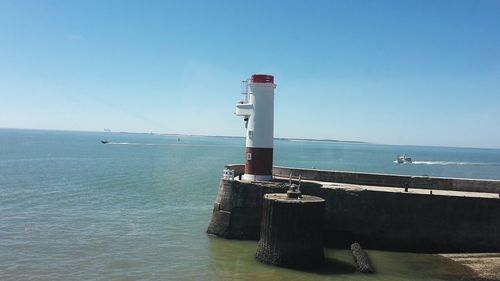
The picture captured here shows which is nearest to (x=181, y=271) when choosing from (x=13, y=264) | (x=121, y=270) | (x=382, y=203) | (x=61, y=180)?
(x=121, y=270)

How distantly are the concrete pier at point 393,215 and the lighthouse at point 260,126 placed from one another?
1.38 m

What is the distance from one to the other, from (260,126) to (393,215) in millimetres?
7071

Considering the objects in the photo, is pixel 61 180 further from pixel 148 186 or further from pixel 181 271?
pixel 181 271

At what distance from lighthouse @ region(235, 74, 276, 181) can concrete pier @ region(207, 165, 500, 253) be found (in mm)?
1381

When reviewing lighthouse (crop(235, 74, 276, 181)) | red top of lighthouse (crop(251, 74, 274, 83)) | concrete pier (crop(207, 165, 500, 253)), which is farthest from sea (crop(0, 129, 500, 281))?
red top of lighthouse (crop(251, 74, 274, 83))

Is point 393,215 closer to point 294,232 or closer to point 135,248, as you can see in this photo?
point 294,232

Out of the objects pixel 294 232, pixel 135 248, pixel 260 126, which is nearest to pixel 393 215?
pixel 294 232

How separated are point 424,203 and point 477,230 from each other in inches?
88.1

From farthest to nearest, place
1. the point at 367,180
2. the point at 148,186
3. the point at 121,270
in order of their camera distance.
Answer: the point at 148,186 → the point at 367,180 → the point at 121,270

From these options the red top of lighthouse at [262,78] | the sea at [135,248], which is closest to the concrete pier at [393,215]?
the sea at [135,248]

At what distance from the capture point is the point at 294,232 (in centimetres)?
1762

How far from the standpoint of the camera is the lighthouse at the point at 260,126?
2286 cm

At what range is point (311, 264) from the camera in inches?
700

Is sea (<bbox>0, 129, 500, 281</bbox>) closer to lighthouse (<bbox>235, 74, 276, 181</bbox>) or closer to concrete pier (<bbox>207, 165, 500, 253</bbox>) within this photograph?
concrete pier (<bbox>207, 165, 500, 253</bbox>)
